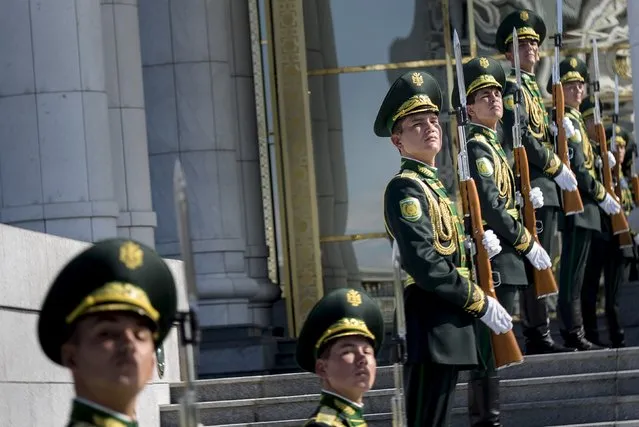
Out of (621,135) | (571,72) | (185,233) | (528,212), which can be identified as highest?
(571,72)

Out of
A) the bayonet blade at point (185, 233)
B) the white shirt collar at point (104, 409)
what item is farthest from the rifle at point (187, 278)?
the white shirt collar at point (104, 409)

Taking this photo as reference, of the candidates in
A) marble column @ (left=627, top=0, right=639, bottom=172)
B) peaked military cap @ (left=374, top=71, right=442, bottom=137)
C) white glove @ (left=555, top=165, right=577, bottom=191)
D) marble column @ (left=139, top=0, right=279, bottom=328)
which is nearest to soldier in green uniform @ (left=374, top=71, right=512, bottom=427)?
peaked military cap @ (left=374, top=71, right=442, bottom=137)

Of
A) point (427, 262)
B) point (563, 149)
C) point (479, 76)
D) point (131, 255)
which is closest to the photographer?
point (131, 255)

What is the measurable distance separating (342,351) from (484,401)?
411 centimetres

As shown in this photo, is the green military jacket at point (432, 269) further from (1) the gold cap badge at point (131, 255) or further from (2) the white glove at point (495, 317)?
(1) the gold cap badge at point (131, 255)

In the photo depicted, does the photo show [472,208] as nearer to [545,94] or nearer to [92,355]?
[92,355]

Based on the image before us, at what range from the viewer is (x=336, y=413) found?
5773 millimetres

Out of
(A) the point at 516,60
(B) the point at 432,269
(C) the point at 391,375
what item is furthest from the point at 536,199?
(B) the point at 432,269

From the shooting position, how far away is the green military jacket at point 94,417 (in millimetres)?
4430

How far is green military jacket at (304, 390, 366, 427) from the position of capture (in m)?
5.74

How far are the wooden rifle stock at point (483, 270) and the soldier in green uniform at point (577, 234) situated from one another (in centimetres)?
357

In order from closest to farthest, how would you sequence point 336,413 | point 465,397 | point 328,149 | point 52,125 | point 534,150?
point 336,413 → point 465,397 → point 52,125 → point 534,150 → point 328,149

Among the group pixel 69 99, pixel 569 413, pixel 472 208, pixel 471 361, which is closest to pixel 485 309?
pixel 471 361

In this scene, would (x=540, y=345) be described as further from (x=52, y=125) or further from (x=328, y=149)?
(x=328, y=149)
